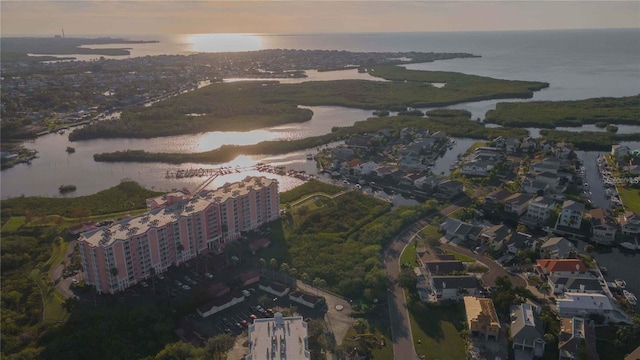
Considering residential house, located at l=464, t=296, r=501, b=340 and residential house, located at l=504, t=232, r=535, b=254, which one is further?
residential house, located at l=504, t=232, r=535, b=254

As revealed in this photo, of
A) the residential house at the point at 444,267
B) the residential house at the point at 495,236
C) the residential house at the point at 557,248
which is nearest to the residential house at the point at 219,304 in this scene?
the residential house at the point at 444,267

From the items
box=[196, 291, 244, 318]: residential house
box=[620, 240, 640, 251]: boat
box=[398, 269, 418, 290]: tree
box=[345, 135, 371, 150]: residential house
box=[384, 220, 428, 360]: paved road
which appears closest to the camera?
box=[384, 220, 428, 360]: paved road

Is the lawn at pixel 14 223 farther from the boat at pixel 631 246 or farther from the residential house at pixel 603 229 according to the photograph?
the boat at pixel 631 246

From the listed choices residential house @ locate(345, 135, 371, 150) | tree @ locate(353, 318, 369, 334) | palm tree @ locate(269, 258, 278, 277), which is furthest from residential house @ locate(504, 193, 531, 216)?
residential house @ locate(345, 135, 371, 150)

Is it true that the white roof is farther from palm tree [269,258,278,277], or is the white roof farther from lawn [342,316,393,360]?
palm tree [269,258,278,277]

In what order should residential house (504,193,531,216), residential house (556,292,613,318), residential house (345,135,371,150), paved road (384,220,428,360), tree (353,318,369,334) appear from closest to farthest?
paved road (384,220,428,360), tree (353,318,369,334), residential house (556,292,613,318), residential house (504,193,531,216), residential house (345,135,371,150)

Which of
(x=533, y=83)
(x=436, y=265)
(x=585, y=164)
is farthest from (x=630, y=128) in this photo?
(x=436, y=265)

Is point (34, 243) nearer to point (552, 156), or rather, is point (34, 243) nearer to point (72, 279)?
point (72, 279)
